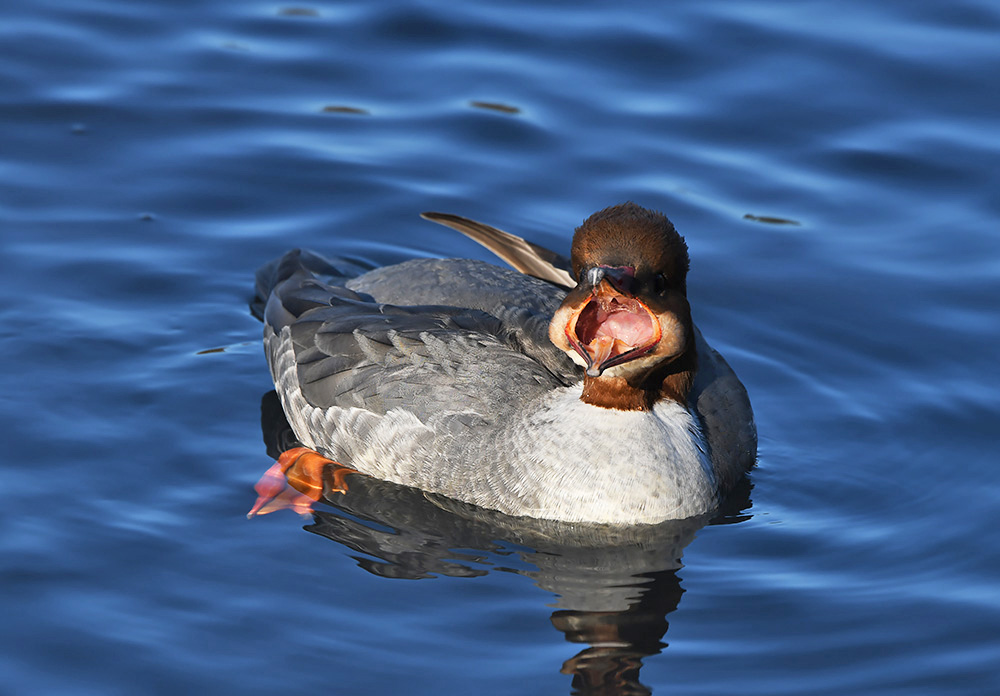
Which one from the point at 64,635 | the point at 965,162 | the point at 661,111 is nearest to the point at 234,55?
the point at 661,111

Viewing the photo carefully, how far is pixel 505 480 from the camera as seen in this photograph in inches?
292

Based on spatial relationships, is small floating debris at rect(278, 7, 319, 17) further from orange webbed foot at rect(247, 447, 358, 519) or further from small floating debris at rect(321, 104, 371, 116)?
orange webbed foot at rect(247, 447, 358, 519)

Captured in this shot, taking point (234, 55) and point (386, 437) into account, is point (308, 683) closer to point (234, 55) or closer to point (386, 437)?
point (386, 437)

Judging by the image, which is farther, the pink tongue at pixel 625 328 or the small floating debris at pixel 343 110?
the small floating debris at pixel 343 110

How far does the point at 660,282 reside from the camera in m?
6.95

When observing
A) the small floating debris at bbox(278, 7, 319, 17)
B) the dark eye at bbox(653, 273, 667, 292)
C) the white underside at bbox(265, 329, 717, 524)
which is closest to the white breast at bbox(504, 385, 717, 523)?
the white underside at bbox(265, 329, 717, 524)

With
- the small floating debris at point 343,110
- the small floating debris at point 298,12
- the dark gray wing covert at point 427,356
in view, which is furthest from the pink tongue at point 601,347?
the small floating debris at point 298,12

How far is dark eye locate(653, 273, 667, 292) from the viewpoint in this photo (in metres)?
6.91

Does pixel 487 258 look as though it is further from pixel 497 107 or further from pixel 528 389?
pixel 528 389

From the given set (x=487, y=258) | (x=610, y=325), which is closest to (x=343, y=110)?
(x=487, y=258)

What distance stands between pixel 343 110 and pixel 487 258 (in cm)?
240

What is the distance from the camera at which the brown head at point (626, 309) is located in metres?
6.80

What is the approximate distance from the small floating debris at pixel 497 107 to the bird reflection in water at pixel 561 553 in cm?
501

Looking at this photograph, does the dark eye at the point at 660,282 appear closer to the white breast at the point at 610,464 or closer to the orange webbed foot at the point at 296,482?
the white breast at the point at 610,464
